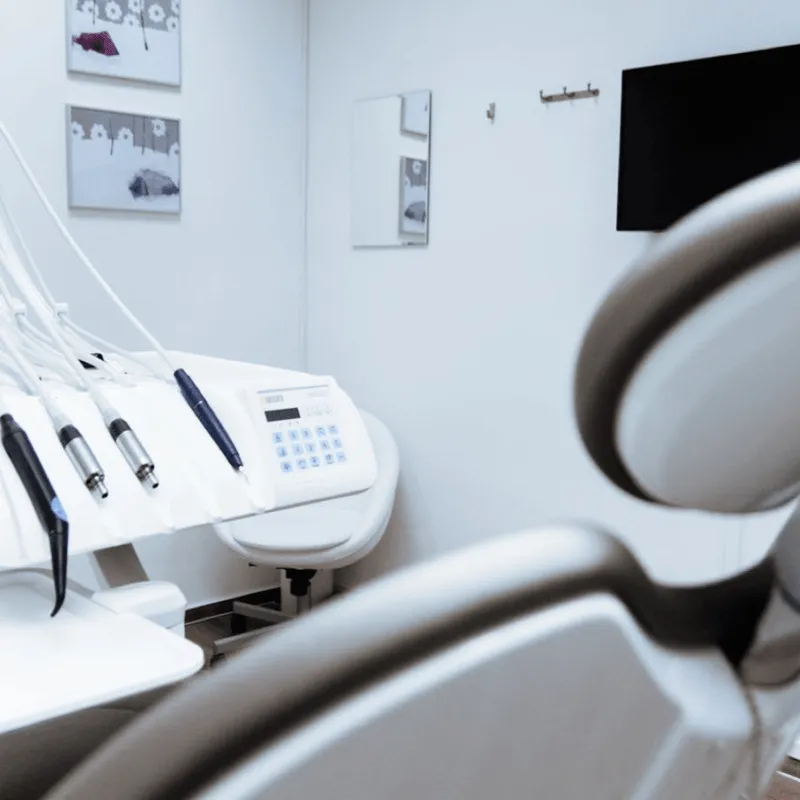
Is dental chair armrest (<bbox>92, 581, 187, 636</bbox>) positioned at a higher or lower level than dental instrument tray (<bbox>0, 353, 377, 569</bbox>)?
lower

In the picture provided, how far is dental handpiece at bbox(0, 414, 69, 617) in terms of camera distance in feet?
3.11

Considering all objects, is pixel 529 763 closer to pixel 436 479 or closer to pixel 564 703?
→ pixel 564 703

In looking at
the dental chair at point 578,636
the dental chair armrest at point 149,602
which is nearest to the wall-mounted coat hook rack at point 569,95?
the dental chair armrest at point 149,602

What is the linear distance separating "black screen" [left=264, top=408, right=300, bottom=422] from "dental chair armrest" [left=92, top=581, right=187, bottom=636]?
9.8 inches

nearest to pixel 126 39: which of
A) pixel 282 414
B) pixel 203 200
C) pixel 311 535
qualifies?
pixel 203 200

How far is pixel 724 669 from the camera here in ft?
1.20

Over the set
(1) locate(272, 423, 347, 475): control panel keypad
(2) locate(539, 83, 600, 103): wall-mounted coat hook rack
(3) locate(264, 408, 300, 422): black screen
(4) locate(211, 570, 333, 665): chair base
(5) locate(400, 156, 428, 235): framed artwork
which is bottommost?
(4) locate(211, 570, 333, 665): chair base

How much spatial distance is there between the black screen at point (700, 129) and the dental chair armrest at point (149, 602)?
1.53 meters

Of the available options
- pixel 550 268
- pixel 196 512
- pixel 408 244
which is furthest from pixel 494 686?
pixel 408 244

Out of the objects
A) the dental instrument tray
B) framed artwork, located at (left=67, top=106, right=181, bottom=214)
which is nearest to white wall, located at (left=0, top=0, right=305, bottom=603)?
framed artwork, located at (left=67, top=106, right=181, bottom=214)

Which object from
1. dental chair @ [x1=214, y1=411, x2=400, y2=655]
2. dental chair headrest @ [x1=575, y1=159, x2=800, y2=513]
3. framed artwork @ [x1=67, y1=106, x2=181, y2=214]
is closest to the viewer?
dental chair headrest @ [x1=575, y1=159, x2=800, y2=513]

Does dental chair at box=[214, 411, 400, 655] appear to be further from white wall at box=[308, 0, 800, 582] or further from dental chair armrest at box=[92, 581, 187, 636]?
dental chair armrest at box=[92, 581, 187, 636]

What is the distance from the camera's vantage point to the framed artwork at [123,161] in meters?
2.93

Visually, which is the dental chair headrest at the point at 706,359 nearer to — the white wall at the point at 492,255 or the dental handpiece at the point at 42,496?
the dental handpiece at the point at 42,496
